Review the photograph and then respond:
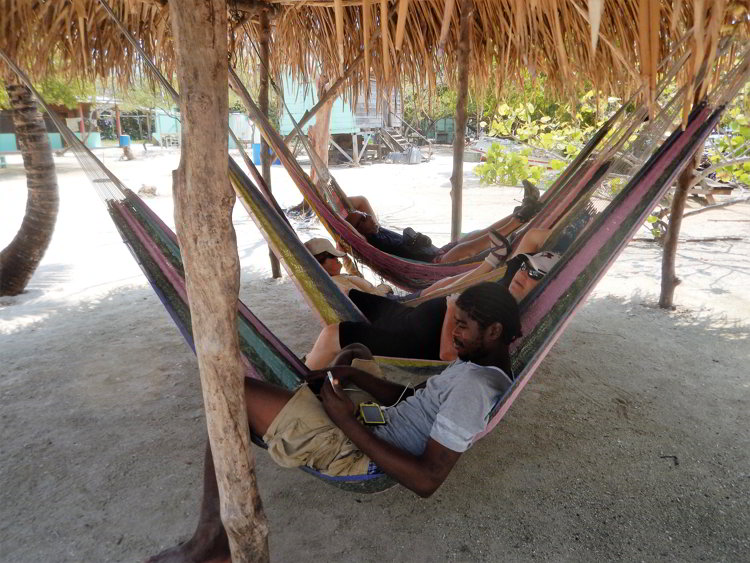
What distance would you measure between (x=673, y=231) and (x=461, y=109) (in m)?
1.23

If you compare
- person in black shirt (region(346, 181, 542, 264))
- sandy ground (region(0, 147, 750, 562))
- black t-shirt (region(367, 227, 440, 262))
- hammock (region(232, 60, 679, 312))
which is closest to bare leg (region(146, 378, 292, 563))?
sandy ground (region(0, 147, 750, 562))

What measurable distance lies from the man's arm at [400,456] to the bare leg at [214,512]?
0.12m

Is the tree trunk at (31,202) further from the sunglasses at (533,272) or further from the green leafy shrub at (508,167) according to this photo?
the green leafy shrub at (508,167)

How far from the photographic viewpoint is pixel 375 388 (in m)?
Result: 1.32

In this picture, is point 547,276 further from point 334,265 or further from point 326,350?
point 334,265

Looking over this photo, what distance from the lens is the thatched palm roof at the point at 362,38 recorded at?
7.96ft

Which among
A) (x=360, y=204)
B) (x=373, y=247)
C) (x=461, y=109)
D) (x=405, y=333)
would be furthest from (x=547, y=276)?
(x=360, y=204)

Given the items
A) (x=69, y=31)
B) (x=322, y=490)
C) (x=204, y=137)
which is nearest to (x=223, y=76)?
(x=204, y=137)

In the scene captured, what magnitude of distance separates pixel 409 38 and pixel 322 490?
→ 2.62 metres

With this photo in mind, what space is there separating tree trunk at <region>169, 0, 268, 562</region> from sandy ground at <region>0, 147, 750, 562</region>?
326 millimetres

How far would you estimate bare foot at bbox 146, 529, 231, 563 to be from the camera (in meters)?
1.07

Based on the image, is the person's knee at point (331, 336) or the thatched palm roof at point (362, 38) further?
the thatched palm roof at point (362, 38)

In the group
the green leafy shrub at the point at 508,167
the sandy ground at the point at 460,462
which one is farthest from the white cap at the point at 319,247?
the green leafy shrub at the point at 508,167

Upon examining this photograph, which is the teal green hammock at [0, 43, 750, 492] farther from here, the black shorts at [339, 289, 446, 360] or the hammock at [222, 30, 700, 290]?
the hammock at [222, 30, 700, 290]
